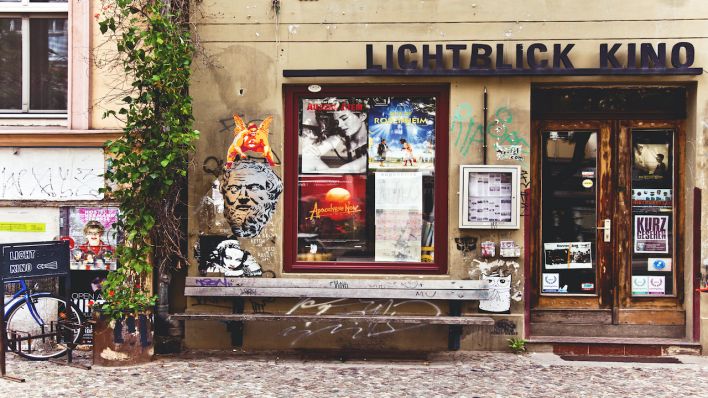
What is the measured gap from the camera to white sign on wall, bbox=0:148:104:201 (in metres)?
8.73

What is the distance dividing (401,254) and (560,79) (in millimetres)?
2656

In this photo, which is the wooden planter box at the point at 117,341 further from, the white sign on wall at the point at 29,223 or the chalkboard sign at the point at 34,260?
the white sign on wall at the point at 29,223

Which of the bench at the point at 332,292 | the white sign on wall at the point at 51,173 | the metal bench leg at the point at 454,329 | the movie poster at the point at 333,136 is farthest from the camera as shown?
the movie poster at the point at 333,136

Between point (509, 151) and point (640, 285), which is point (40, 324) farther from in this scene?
point (640, 285)

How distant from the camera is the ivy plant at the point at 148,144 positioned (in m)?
7.83

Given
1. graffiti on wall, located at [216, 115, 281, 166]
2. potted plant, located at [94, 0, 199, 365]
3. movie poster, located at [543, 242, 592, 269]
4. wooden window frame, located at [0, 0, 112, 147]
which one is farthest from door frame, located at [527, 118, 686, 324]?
wooden window frame, located at [0, 0, 112, 147]

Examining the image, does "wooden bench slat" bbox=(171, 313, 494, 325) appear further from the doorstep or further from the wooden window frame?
the wooden window frame

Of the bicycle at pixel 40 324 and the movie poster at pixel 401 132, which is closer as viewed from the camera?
the bicycle at pixel 40 324

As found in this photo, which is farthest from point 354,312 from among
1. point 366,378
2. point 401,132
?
point 401,132

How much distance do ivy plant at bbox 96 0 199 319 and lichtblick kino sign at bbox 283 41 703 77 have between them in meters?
1.32

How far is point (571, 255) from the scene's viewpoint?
895 cm

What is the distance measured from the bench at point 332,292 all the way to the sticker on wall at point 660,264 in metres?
2.10

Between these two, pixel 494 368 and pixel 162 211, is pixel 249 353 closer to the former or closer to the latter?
pixel 162 211

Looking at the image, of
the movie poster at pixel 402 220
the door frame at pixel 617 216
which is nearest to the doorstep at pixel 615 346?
the door frame at pixel 617 216
